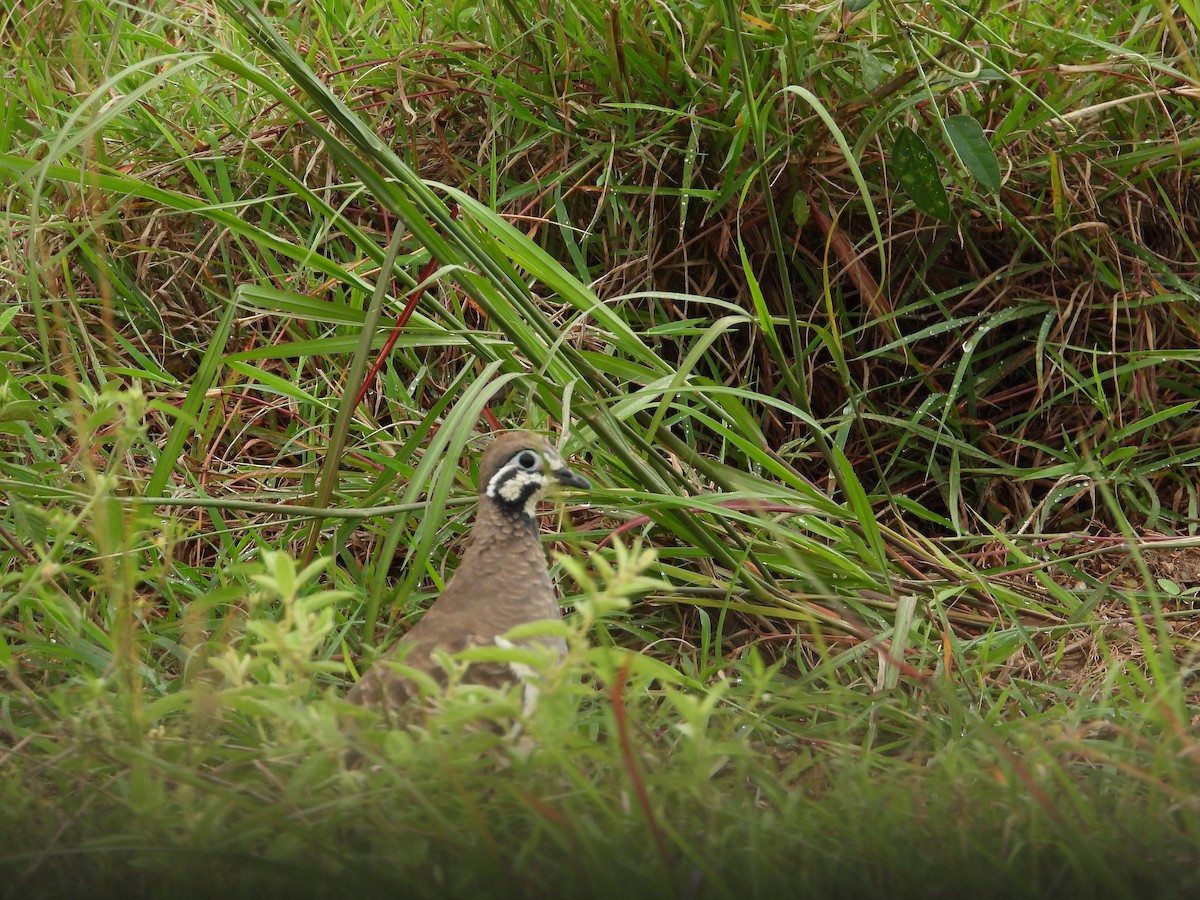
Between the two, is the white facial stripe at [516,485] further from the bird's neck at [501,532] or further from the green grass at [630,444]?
the green grass at [630,444]

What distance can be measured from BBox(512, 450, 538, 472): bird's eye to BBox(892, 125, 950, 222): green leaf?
1.24 m

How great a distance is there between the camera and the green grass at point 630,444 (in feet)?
4.73

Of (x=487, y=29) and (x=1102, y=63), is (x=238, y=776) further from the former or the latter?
(x=1102, y=63)

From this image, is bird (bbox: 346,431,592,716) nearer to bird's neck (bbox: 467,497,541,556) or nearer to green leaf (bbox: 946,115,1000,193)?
bird's neck (bbox: 467,497,541,556)

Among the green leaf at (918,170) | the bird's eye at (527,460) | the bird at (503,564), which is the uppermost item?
the green leaf at (918,170)

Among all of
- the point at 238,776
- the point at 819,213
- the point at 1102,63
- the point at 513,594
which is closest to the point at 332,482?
the point at 513,594

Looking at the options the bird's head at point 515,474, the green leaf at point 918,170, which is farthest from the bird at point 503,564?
the green leaf at point 918,170

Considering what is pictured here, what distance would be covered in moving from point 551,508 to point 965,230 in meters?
1.39

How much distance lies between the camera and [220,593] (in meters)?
1.84

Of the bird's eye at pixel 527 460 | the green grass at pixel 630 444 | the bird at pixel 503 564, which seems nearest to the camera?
the green grass at pixel 630 444

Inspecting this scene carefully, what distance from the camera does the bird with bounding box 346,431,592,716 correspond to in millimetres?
2172

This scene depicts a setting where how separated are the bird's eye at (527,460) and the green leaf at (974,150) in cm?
127

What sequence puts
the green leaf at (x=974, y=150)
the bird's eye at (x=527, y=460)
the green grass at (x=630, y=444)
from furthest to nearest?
the green leaf at (x=974, y=150)
the bird's eye at (x=527, y=460)
the green grass at (x=630, y=444)

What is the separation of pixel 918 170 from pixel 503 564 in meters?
1.42
